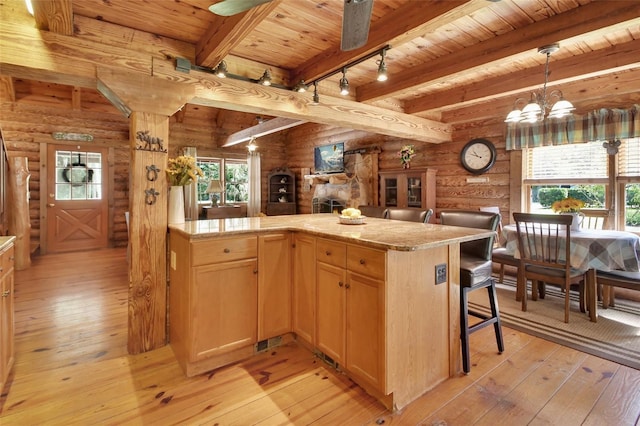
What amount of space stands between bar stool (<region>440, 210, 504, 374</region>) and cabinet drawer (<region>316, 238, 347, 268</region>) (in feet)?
2.84

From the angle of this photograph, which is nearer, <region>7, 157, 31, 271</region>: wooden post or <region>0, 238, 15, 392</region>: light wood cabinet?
<region>0, 238, 15, 392</region>: light wood cabinet

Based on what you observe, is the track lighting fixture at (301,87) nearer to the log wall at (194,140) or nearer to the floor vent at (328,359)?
the floor vent at (328,359)

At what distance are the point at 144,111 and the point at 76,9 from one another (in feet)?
2.41

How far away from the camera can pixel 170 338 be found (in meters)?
2.52

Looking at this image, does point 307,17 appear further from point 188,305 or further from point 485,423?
point 485,423

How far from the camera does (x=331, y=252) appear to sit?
2.07 m

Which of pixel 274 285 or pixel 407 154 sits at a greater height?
pixel 407 154

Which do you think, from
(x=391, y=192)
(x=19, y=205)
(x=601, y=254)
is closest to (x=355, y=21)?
(x=601, y=254)

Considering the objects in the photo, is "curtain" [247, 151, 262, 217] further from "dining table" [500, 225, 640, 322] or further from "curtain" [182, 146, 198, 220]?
"dining table" [500, 225, 640, 322]

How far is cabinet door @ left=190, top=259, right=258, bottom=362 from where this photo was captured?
2102 millimetres

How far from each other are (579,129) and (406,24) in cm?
308

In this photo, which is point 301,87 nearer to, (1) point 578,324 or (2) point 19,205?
(1) point 578,324

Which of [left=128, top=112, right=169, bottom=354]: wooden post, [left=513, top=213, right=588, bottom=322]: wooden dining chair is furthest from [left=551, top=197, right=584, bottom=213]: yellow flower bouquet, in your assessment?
[left=128, top=112, right=169, bottom=354]: wooden post

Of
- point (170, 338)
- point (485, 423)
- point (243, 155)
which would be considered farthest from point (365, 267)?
point (243, 155)
